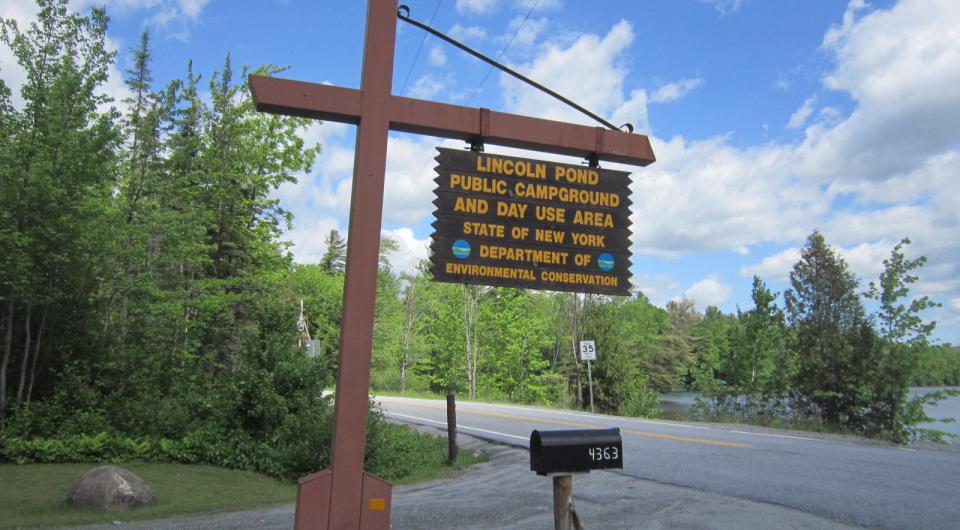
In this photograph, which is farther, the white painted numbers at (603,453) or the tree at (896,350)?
the tree at (896,350)

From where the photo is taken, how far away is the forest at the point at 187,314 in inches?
480

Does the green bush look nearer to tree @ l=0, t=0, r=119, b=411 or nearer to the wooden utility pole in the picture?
tree @ l=0, t=0, r=119, b=411

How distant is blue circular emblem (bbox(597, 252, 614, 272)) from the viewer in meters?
6.09

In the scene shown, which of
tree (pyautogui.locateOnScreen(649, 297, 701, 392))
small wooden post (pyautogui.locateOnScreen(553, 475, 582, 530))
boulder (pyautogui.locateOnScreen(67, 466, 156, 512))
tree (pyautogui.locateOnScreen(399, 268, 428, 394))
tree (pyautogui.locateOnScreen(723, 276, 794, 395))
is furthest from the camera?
tree (pyautogui.locateOnScreen(649, 297, 701, 392))

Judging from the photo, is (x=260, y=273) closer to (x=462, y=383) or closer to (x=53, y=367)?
(x=53, y=367)

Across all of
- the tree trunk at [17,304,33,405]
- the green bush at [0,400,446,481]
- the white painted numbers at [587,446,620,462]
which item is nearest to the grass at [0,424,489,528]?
the green bush at [0,400,446,481]

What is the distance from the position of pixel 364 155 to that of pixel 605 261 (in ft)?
8.17

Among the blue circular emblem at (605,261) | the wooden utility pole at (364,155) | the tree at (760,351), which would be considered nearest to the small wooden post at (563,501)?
the wooden utility pole at (364,155)

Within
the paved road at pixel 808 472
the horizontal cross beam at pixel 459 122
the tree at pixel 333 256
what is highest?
the tree at pixel 333 256

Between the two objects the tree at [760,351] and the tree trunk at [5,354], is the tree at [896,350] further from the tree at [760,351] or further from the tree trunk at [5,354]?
the tree trunk at [5,354]

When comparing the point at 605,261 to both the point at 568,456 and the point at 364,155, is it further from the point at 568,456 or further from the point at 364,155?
the point at 364,155

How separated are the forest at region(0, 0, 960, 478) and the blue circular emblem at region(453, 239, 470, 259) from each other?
24.6 feet

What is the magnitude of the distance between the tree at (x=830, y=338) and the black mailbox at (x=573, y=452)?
53.3ft

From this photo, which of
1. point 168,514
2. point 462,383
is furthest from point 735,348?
point 462,383
